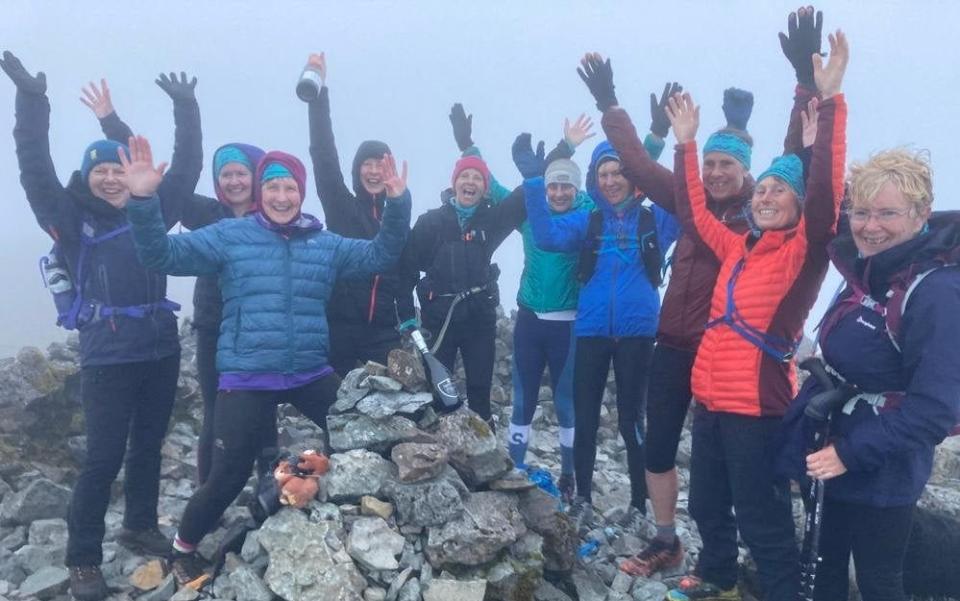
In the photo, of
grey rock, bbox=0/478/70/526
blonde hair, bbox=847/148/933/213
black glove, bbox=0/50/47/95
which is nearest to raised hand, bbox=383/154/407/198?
black glove, bbox=0/50/47/95

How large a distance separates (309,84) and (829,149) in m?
5.13

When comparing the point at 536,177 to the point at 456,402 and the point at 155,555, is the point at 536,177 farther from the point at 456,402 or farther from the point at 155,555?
the point at 155,555

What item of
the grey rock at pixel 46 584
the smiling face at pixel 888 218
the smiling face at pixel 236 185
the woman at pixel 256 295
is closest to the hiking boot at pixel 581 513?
the woman at pixel 256 295

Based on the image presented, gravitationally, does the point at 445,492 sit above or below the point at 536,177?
below

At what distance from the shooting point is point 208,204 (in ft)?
24.2

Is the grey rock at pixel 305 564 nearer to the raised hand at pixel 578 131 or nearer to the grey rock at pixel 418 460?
the grey rock at pixel 418 460

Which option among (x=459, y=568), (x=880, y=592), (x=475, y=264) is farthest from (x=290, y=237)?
(x=880, y=592)

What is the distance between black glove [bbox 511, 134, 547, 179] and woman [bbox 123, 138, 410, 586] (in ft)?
5.45

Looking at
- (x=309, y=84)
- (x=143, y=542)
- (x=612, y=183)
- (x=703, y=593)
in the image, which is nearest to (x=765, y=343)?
(x=703, y=593)

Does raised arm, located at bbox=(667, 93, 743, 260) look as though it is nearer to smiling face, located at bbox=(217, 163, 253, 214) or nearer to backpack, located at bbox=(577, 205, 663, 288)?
backpack, located at bbox=(577, 205, 663, 288)

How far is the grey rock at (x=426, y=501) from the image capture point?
237 inches

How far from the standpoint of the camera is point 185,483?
350 inches

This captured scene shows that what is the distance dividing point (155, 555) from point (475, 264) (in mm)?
4504

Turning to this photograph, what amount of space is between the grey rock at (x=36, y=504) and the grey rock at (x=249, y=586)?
313 cm
